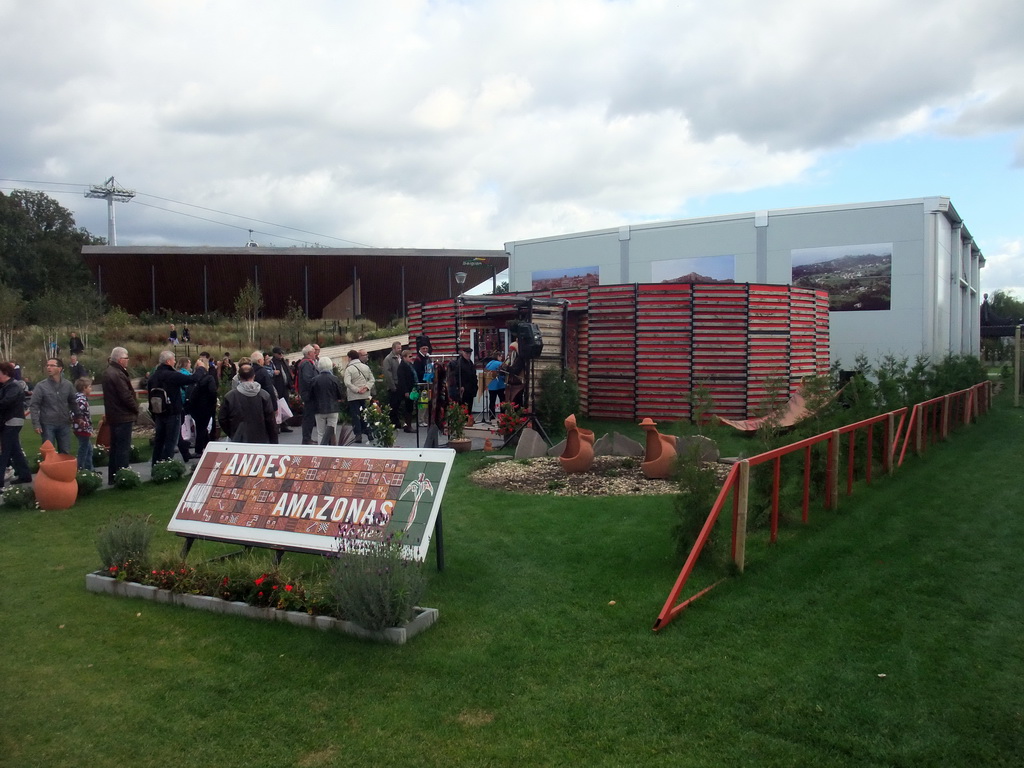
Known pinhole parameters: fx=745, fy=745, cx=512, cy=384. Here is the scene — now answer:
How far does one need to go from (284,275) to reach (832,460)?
36.9m

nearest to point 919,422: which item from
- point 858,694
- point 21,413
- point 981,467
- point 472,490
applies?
point 981,467

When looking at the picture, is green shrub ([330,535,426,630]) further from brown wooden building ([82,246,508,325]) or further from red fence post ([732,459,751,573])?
brown wooden building ([82,246,508,325])

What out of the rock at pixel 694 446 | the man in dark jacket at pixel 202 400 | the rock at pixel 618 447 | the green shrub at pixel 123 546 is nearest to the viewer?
the green shrub at pixel 123 546

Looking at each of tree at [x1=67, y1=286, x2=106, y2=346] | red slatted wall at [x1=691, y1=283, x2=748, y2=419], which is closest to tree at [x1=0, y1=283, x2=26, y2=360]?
tree at [x1=67, y1=286, x2=106, y2=346]

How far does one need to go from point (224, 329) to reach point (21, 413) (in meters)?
26.1

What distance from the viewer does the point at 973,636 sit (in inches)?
184

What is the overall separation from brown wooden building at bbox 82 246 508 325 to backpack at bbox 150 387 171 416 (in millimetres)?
26872

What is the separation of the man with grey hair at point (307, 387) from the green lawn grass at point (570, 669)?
14.7 ft

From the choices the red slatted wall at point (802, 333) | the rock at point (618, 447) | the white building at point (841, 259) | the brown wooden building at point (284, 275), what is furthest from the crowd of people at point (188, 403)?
the brown wooden building at point (284, 275)

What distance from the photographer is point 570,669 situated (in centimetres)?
431

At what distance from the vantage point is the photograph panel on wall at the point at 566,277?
31281mm

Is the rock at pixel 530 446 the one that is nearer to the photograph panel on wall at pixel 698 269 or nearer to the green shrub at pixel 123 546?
the green shrub at pixel 123 546

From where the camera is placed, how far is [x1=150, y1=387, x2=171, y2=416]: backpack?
33.3 ft

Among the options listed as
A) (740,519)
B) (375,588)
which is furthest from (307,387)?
(740,519)
